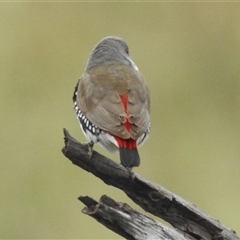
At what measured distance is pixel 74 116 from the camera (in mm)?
11312

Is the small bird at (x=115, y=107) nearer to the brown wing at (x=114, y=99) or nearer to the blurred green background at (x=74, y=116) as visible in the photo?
the brown wing at (x=114, y=99)

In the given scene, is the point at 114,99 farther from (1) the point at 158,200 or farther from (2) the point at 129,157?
(1) the point at 158,200

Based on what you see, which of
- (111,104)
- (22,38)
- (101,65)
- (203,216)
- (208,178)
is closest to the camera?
(203,216)

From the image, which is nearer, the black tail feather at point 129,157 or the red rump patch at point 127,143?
the black tail feather at point 129,157

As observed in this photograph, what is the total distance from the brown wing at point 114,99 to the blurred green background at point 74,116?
292cm

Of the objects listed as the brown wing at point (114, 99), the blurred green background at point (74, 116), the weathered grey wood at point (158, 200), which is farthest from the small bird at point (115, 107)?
the blurred green background at point (74, 116)

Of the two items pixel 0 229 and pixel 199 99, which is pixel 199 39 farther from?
pixel 0 229

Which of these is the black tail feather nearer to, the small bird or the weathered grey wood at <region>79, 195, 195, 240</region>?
the small bird

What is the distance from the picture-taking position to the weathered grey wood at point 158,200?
605 centimetres

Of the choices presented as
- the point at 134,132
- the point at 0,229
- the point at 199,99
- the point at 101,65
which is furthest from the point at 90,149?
the point at 199,99

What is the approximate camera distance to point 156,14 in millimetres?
14078

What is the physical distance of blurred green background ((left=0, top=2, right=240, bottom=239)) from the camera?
10398 mm

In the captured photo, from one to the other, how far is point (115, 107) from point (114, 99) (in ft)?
0.37

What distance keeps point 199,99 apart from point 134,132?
19.5 feet
